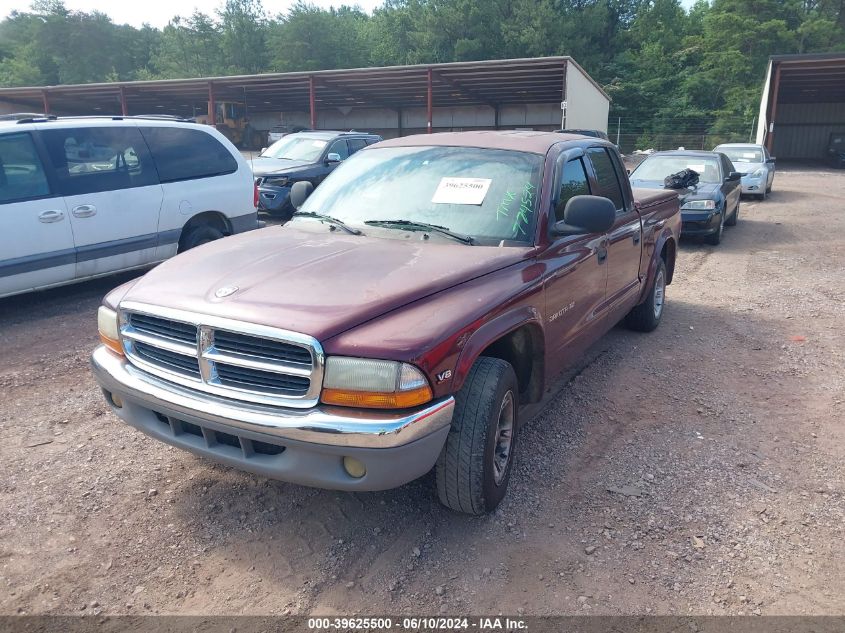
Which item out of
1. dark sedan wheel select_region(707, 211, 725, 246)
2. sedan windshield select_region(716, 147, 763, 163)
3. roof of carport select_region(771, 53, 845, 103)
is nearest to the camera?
dark sedan wheel select_region(707, 211, 725, 246)

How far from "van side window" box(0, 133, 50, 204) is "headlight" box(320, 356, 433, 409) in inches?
201

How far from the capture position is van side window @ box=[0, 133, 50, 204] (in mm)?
5961

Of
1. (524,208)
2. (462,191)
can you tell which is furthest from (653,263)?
(462,191)

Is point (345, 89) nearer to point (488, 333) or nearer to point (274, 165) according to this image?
point (274, 165)

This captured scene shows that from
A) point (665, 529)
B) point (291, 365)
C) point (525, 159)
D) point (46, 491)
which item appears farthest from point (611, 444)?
point (46, 491)

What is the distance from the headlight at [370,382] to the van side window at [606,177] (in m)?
2.64

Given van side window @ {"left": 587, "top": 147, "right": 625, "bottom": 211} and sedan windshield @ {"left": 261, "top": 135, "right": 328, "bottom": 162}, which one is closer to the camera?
van side window @ {"left": 587, "top": 147, "right": 625, "bottom": 211}

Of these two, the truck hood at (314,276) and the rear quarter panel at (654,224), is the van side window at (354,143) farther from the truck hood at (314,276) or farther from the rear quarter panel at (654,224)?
the truck hood at (314,276)

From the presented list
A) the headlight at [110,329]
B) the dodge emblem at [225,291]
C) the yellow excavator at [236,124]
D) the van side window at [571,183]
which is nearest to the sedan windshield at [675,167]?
the van side window at [571,183]

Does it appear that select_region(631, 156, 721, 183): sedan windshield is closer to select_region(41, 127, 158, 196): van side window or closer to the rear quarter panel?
the rear quarter panel

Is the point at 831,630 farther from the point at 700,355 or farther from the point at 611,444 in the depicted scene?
the point at 700,355

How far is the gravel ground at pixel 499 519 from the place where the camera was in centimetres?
265

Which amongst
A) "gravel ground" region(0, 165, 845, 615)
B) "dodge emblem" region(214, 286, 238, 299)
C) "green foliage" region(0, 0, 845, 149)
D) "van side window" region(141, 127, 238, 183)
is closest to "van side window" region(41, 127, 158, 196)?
"van side window" region(141, 127, 238, 183)

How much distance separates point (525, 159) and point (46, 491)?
333 centimetres
